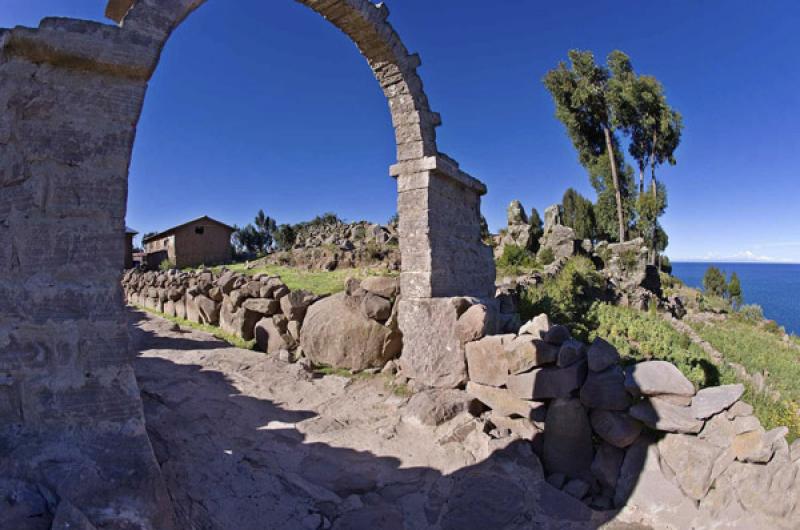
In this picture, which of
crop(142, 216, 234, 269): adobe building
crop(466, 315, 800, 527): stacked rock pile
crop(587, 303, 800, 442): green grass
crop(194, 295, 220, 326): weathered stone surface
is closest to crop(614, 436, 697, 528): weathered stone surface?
crop(466, 315, 800, 527): stacked rock pile

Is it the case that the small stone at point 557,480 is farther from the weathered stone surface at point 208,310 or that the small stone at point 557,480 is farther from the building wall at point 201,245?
the building wall at point 201,245

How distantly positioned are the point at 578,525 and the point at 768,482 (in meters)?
1.28

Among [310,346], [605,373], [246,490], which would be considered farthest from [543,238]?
[246,490]

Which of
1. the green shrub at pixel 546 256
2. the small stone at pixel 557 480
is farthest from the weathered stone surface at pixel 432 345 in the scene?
the green shrub at pixel 546 256

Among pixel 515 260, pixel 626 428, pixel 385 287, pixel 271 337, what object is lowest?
pixel 626 428

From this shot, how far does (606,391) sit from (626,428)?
32cm

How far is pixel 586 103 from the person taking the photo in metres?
26.1

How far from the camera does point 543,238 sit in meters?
21.5

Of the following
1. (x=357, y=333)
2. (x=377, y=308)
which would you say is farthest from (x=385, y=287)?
(x=357, y=333)

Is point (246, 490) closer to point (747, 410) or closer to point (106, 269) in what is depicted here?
point (106, 269)

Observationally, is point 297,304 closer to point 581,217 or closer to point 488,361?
point 488,361

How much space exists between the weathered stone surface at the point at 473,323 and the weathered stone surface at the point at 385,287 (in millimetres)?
1433

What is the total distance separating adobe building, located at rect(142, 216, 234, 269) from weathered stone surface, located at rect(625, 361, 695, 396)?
21809 mm

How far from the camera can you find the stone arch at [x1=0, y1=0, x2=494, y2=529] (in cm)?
257
